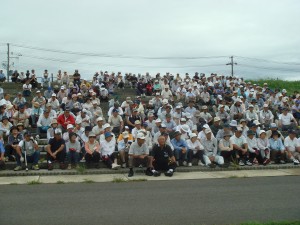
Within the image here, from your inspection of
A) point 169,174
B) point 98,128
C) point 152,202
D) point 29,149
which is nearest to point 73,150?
point 29,149

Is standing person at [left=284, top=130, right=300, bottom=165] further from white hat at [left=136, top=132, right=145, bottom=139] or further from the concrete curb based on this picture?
white hat at [left=136, top=132, right=145, bottom=139]

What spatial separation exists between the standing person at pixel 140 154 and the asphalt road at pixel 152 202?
60.9 inches

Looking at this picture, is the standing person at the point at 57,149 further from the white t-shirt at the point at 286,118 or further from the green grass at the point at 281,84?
the green grass at the point at 281,84

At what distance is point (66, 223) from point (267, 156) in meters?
10.2

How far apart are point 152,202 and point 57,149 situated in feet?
19.7

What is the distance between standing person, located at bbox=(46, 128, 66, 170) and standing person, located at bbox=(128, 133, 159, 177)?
246 centimetres

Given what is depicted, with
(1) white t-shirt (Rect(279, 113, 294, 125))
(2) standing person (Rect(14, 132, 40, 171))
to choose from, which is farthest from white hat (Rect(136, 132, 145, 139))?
(1) white t-shirt (Rect(279, 113, 294, 125))

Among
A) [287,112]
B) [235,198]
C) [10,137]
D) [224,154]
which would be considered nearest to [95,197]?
[235,198]

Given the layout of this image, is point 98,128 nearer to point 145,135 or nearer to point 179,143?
point 145,135

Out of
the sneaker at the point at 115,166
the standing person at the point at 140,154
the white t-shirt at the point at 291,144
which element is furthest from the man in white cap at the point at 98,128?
the white t-shirt at the point at 291,144

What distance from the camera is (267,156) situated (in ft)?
47.1

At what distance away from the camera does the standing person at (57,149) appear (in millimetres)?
12664

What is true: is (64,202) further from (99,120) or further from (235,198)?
(99,120)

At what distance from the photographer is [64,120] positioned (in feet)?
48.0
